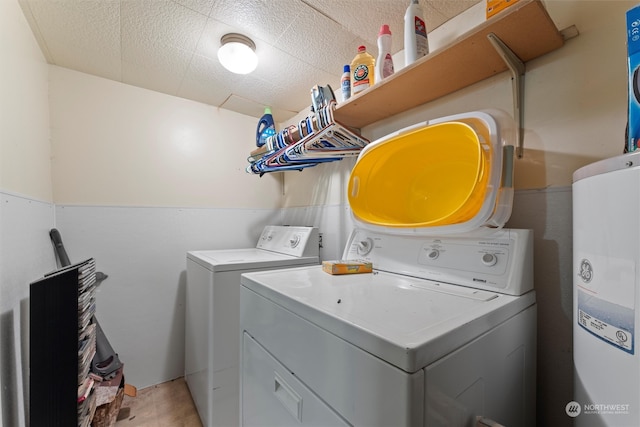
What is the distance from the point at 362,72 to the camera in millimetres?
1324

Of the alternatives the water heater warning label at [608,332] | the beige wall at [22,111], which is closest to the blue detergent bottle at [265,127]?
the beige wall at [22,111]

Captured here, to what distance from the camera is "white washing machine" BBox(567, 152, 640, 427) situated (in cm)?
46

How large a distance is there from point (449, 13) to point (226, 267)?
5.63ft

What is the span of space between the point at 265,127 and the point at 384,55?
132 centimetres

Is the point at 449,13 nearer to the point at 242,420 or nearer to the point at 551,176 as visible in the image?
the point at 551,176

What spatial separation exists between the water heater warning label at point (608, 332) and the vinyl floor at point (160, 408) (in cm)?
205

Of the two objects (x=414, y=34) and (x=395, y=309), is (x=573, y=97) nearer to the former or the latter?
(x=414, y=34)

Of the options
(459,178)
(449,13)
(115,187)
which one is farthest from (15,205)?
(449,13)

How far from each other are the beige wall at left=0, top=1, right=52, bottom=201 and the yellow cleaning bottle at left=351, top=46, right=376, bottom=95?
152 centimetres

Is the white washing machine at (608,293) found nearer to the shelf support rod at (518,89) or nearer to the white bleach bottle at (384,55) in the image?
the shelf support rod at (518,89)

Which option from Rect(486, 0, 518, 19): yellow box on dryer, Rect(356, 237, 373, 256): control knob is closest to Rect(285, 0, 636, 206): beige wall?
Rect(486, 0, 518, 19): yellow box on dryer

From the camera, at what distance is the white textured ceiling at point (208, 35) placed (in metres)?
1.24

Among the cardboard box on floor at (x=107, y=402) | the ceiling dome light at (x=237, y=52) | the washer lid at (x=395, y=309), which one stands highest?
the ceiling dome light at (x=237, y=52)

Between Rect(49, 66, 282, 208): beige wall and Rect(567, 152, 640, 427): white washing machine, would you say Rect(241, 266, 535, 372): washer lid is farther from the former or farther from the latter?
Rect(49, 66, 282, 208): beige wall
